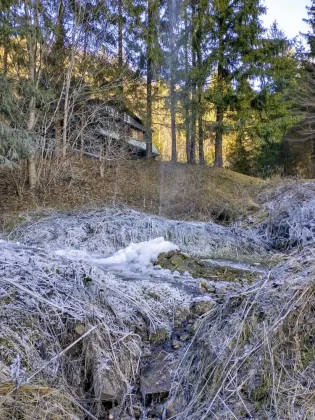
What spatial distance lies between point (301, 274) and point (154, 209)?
6.66 m

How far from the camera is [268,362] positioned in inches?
74.3

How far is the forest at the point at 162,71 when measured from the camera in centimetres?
904

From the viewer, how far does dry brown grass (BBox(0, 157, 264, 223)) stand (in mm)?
8195

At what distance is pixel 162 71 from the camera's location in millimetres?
11492

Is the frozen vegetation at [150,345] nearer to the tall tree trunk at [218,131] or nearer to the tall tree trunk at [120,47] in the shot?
the tall tree trunk at [120,47]

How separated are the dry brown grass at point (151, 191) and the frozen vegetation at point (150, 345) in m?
4.73

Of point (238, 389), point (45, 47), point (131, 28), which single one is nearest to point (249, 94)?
point (131, 28)

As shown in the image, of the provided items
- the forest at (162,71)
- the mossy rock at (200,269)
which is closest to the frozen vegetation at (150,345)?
the mossy rock at (200,269)

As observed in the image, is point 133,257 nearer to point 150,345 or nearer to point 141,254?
point 141,254

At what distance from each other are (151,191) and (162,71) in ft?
14.1

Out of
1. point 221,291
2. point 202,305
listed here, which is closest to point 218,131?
point 221,291

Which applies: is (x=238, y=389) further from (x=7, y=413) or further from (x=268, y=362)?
(x=7, y=413)

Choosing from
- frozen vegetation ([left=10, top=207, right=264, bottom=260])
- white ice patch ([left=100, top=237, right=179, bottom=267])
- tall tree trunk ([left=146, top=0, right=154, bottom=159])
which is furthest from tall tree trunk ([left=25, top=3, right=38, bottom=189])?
tall tree trunk ([left=146, top=0, right=154, bottom=159])

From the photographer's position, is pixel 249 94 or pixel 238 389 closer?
pixel 238 389
